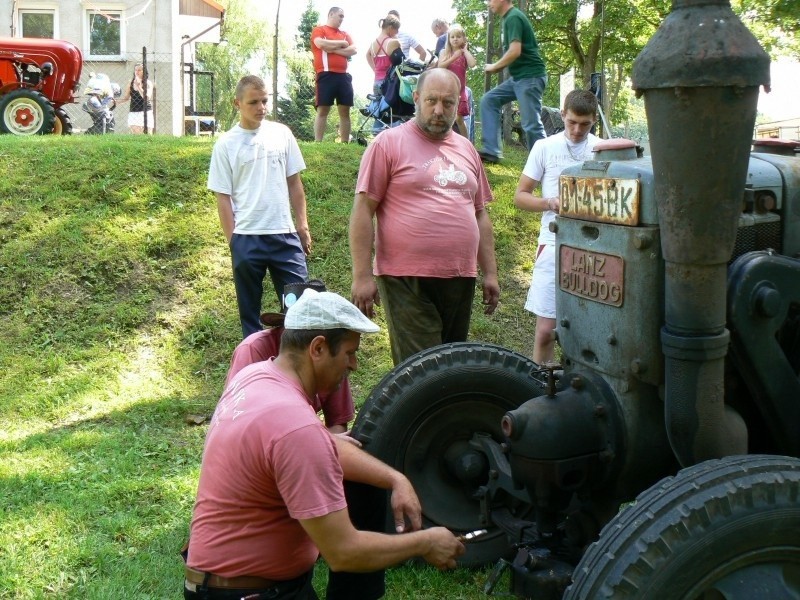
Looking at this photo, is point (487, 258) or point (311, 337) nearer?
point (311, 337)

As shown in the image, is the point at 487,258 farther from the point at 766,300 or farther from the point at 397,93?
the point at 397,93

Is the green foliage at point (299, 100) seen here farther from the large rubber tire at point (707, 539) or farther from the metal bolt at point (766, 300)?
the large rubber tire at point (707, 539)

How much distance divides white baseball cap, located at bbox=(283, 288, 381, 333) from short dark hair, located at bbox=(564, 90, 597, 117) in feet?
9.10

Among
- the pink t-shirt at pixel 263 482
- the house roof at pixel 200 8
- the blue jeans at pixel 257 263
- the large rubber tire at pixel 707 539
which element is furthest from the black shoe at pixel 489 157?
the house roof at pixel 200 8

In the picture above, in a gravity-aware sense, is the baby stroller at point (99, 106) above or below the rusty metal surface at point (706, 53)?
above

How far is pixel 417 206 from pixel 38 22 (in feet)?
76.1

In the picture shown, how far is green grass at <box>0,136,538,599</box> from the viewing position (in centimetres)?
410

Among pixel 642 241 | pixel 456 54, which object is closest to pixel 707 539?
pixel 642 241

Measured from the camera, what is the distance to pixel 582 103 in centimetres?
521

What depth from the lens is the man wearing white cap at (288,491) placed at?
8.61 feet

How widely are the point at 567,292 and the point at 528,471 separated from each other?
2.17ft

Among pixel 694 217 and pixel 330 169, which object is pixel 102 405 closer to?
pixel 330 169

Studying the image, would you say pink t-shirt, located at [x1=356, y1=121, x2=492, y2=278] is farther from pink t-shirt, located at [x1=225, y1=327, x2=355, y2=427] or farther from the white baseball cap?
the white baseball cap

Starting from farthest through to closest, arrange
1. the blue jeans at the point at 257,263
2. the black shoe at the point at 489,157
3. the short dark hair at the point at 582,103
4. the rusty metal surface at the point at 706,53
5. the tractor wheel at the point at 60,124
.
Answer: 1. the tractor wheel at the point at 60,124
2. the black shoe at the point at 489,157
3. the blue jeans at the point at 257,263
4. the short dark hair at the point at 582,103
5. the rusty metal surface at the point at 706,53
